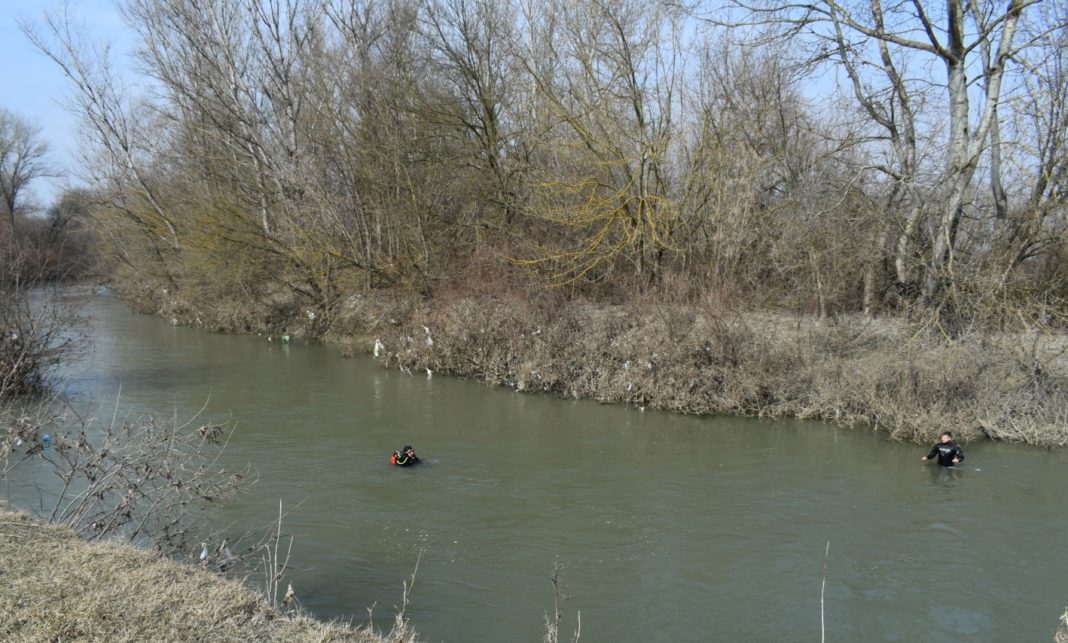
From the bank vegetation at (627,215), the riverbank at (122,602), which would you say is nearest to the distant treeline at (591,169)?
the bank vegetation at (627,215)

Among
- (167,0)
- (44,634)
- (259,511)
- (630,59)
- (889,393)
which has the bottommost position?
(259,511)

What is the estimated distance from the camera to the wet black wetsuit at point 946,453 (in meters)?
11.6

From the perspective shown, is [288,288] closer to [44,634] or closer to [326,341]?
[326,341]

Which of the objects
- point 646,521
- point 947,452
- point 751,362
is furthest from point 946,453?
point 646,521

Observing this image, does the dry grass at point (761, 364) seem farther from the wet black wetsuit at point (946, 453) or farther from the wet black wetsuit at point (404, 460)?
the wet black wetsuit at point (404, 460)

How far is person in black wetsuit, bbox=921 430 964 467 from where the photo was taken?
11648mm

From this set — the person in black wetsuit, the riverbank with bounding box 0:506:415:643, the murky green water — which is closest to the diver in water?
the murky green water

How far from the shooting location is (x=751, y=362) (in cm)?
1533

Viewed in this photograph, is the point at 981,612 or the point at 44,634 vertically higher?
the point at 44,634

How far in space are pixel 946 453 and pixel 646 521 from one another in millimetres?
5301

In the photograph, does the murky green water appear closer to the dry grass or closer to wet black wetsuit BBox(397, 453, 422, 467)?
wet black wetsuit BBox(397, 453, 422, 467)

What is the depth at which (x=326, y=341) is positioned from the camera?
24.9 meters

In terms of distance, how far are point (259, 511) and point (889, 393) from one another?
35.9 feet

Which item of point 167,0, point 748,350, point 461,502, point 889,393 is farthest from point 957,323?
point 167,0
